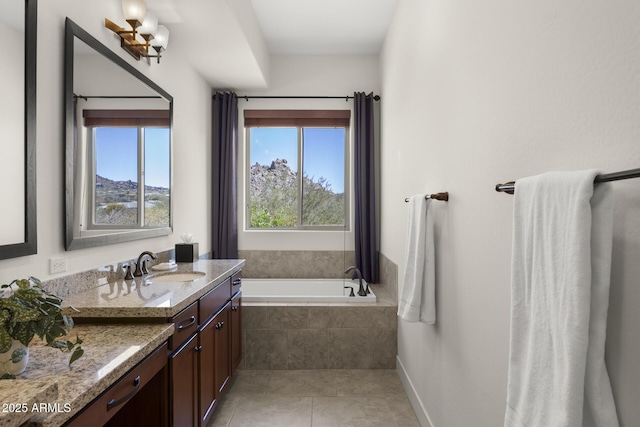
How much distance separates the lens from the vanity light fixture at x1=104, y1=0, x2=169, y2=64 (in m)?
2.09

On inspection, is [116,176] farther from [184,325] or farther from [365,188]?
[365,188]

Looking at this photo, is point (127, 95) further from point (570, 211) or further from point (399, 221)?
point (570, 211)

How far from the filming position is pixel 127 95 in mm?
2209

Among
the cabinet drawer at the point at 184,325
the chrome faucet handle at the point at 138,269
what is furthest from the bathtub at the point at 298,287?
the cabinet drawer at the point at 184,325

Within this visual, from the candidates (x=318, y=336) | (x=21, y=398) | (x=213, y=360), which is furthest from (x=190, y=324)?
(x=318, y=336)

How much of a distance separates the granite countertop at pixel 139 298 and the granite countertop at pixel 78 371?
5 centimetres

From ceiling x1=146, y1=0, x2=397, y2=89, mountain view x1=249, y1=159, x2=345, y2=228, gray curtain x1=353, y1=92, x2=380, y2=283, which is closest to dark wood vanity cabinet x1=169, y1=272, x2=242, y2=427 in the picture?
mountain view x1=249, y1=159, x2=345, y2=228

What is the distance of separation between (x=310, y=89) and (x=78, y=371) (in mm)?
3546

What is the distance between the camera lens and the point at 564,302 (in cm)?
78

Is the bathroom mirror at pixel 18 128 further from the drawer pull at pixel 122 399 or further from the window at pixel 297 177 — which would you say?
the window at pixel 297 177

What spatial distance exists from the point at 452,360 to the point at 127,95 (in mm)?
2326

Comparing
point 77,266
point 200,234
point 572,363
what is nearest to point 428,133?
point 572,363

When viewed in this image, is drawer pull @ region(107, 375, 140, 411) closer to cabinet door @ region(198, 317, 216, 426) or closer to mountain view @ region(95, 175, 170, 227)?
cabinet door @ region(198, 317, 216, 426)

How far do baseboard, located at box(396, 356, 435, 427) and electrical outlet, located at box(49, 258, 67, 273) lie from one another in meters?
2.08
